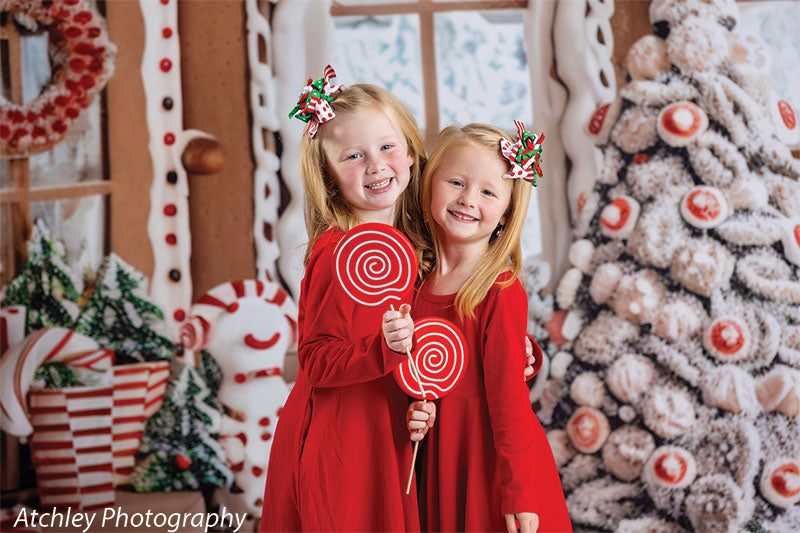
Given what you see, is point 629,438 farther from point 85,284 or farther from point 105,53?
point 105,53

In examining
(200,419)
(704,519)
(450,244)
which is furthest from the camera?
(200,419)

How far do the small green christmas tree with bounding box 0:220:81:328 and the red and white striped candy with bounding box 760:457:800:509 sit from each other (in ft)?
10.8

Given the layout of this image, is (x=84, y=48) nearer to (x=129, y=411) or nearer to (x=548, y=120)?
(x=129, y=411)

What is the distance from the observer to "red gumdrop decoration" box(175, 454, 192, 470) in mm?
3531

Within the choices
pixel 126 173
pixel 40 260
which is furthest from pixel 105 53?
pixel 40 260

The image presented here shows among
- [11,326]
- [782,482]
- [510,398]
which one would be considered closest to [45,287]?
[11,326]

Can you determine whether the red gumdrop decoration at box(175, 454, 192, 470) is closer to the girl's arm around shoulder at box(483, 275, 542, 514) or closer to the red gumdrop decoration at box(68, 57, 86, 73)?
the red gumdrop decoration at box(68, 57, 86, 73)

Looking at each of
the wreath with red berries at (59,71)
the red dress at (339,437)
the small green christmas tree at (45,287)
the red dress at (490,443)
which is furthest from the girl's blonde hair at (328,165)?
the wreath with red berries at (59,71)

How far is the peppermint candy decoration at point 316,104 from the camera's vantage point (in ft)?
6.27

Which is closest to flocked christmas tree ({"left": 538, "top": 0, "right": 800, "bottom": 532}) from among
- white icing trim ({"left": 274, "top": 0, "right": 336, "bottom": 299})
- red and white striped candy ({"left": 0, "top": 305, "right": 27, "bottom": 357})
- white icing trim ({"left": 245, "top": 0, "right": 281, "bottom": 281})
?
white icing trim ({"left": 274, "top": 0, "right": 336, "bottom": 299})

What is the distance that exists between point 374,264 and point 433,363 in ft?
0.90

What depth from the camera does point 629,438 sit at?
136 inches

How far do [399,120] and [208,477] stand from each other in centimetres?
230

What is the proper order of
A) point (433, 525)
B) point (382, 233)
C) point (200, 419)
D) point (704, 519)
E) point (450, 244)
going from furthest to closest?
1. point (200, 419)
2. point (704, 519)
3. point (450, 244)
4. point (433, 525)
5. point (382, 233)
